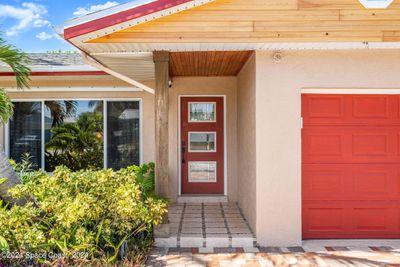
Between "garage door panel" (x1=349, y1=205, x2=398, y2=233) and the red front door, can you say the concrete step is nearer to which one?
the red front door

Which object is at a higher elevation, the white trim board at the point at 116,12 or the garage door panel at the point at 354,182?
the white trim board at the point at 116,12

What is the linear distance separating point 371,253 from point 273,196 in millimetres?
1541

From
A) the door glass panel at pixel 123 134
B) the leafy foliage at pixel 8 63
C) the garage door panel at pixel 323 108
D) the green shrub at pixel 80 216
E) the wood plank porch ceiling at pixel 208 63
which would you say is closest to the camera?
the green shrub at pixel 80 216

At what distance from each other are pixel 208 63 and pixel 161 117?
176cm

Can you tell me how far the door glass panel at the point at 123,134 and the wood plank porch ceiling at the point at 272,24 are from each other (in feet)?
11.2

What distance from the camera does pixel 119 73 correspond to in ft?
23.2

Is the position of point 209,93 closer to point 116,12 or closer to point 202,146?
point 202,146

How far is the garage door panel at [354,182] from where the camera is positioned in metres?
5.79

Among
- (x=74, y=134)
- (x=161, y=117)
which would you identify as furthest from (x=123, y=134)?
(x=161, y=117)

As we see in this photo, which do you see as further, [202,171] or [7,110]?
[202,171]

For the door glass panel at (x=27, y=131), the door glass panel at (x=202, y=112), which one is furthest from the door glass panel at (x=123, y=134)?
the door glass panel at (x=27, y=131)

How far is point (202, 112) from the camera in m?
8.64

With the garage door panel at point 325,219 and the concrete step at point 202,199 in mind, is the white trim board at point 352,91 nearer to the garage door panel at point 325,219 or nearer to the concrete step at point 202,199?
the garage door panel at point 325,219

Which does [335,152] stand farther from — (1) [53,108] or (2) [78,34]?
(1) [53,108]
